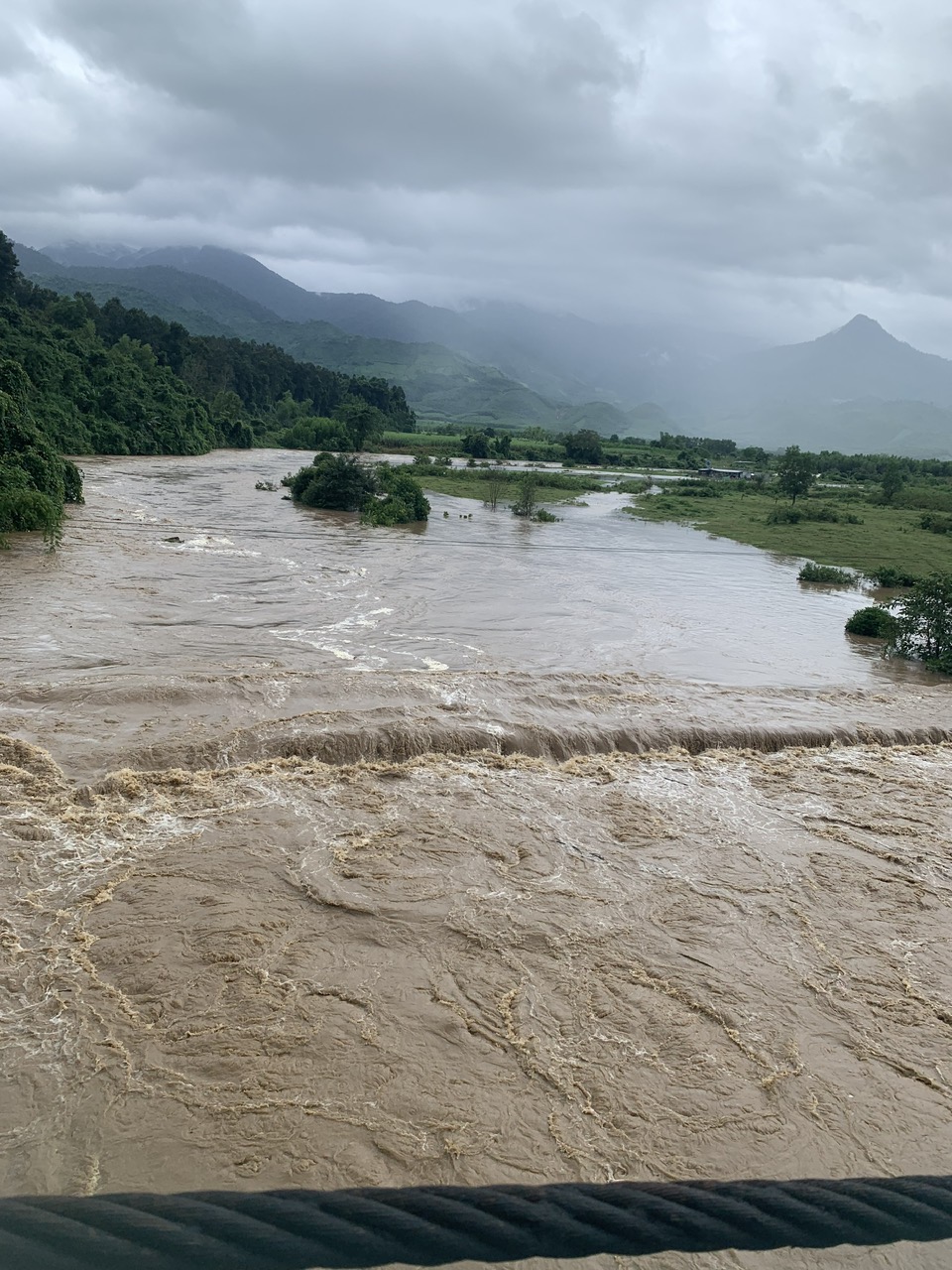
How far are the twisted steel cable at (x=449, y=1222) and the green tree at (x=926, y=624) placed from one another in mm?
13354

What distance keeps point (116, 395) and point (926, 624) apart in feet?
132

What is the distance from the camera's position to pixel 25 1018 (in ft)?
14.1

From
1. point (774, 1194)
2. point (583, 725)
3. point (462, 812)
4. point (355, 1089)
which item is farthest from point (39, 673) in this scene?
point (774, 1194)

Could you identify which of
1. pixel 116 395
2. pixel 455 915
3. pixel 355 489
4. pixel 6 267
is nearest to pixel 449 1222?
pixel 455 915

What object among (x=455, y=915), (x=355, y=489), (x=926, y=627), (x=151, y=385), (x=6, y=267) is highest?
(x=6, y=267)

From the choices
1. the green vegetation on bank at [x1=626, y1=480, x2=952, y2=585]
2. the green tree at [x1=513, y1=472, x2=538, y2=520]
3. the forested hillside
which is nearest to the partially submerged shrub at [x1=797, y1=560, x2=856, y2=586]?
the green vegetation on bank at [x1=626, y1=480, x2=952, y2=585]

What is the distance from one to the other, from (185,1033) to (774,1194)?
349 centimetres

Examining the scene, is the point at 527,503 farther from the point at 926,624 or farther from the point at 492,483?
the point at 926,624

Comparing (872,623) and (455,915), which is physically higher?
(872,623)

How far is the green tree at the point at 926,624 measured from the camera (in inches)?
539

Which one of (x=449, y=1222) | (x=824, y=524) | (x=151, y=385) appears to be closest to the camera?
(x=449, y=1222)

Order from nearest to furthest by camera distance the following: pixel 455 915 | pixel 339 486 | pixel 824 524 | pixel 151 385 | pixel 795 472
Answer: pixel 455 915, pixel 339 486, pixel 824 524, pixel 795 472, pixel 151 385

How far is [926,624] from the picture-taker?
46.4ft

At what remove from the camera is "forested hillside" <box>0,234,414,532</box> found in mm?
20734
